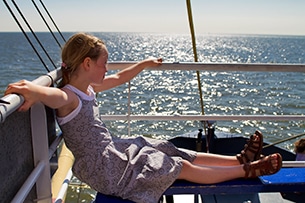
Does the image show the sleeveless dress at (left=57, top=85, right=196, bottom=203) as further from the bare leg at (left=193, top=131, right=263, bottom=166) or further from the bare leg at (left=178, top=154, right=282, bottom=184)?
the bare leg at (left=193, top=131, right=263, bottom=166)

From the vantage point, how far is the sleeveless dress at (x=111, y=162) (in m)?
1.87

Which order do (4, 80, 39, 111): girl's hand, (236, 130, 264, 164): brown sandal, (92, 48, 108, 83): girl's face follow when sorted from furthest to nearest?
(236, 130, 264, 164): brown sandal → (92, 48, 108, 83): girl's face → (4, 80, 39, 111): girl's hand

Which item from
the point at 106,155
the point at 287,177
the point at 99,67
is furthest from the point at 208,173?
the point at 99,67

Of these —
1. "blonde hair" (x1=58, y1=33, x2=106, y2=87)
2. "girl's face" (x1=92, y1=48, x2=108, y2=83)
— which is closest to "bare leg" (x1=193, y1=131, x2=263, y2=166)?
"girl's face" (x1=92, y1=48, x2=108, y2=83)

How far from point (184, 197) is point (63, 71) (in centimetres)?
170

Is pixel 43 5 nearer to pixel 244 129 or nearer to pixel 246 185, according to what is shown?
pixel 246 185

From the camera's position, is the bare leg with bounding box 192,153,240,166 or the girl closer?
the girl

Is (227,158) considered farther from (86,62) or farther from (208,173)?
(86,62)

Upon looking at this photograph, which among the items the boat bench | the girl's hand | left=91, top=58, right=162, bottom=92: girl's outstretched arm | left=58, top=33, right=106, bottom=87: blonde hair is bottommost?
the boat bench

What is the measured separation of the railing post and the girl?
0.50 feet

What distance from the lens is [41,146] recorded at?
5.42 ft

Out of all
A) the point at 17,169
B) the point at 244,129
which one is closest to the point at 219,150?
the point at 17,169

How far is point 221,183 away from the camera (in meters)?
2.00

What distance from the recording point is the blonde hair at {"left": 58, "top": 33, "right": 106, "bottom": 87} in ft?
6.39
